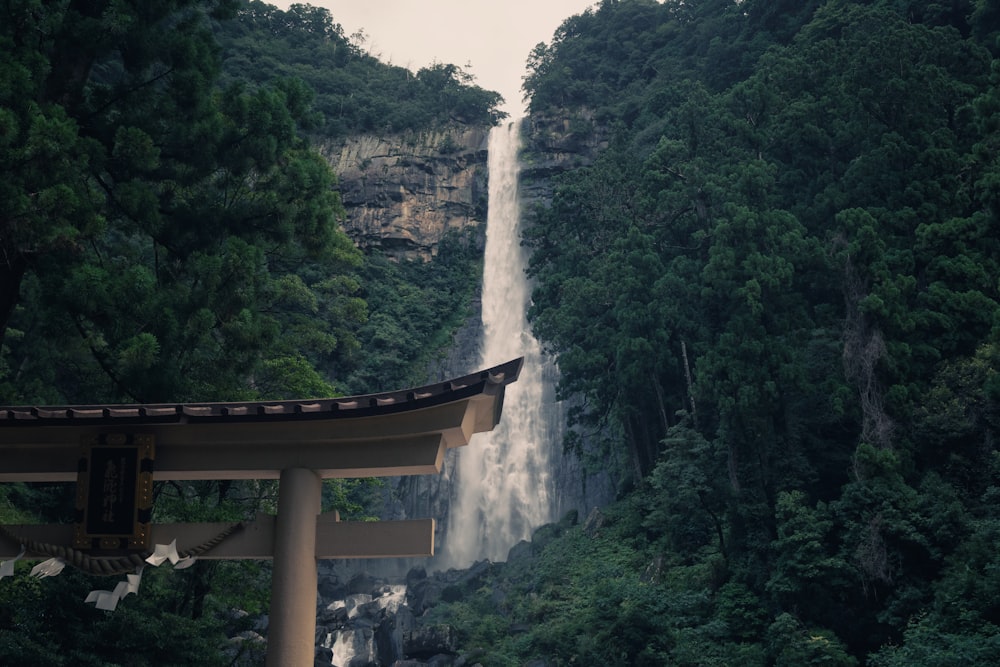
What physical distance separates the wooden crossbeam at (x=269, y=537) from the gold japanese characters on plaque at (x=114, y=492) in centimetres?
14

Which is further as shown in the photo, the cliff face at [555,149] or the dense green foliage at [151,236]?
the cliff face at [555,149]

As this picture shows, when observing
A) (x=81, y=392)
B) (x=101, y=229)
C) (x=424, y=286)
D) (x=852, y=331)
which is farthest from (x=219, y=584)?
(x=424, y=286)

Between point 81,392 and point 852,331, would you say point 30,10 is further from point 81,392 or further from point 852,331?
point 852,331

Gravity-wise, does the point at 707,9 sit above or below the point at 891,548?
above

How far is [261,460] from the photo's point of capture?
7.02 meters

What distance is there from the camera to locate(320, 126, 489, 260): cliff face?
38219 mm

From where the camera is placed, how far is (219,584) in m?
12.3

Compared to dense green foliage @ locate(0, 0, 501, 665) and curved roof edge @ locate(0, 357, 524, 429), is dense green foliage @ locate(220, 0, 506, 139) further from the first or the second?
curved roof edge @ locate(0, 357, 524, 429)

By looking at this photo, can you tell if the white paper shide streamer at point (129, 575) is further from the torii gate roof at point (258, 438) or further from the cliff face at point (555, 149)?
the cliff face at point (555, 149)

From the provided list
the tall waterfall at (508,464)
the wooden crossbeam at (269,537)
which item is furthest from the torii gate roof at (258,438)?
the tall waterfall at (508,464)

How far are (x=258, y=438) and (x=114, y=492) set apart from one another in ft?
3.38

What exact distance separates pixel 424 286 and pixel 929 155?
21.8 meters

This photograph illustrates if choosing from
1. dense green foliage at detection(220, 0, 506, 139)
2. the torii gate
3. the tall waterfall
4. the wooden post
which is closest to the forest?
the torii gate

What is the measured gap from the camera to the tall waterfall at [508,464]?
31250 millimetres
